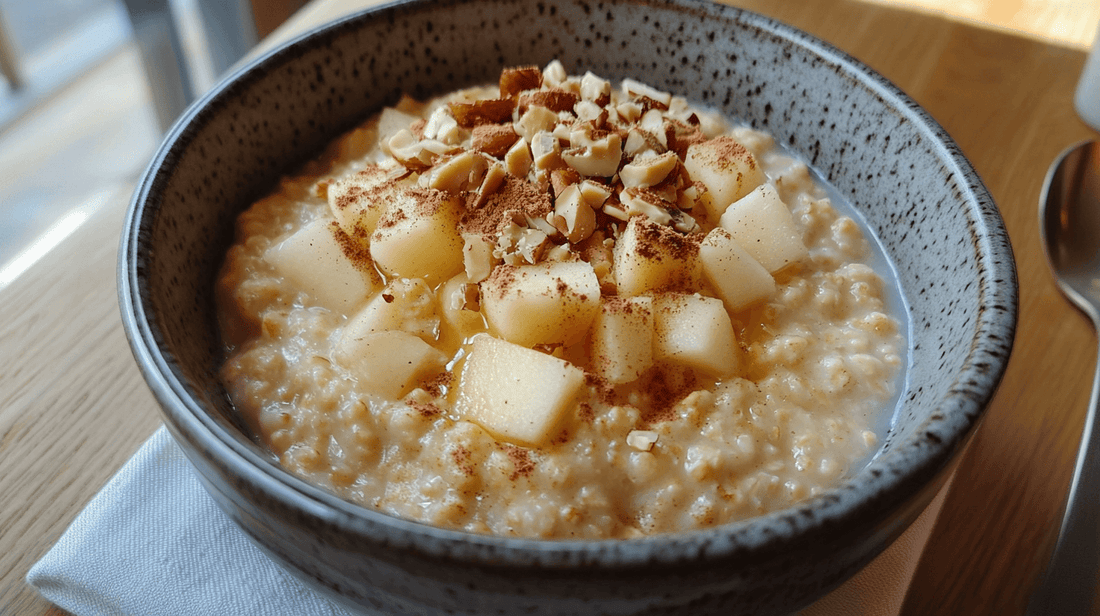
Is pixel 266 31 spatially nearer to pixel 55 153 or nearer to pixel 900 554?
pixel 55 153

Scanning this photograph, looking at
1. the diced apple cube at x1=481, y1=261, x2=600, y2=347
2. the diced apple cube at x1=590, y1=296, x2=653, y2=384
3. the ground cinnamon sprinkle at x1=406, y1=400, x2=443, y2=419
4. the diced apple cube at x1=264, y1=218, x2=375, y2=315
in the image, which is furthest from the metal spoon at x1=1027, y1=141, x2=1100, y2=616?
the diced apple cube at x1=264, y1=218, x2=375, y2=315

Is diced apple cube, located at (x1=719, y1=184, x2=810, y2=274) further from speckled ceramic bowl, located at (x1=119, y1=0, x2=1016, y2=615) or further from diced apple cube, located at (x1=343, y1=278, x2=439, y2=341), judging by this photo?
diced apple cube, located at (x1=343, y1=278, x2=439, y2=341)

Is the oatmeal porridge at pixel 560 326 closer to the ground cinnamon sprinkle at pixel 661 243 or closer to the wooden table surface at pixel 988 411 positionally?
the ground cinnamon sprinkle at pixel 661 243

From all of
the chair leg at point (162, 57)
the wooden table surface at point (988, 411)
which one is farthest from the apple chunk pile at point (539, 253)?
the chair leg at point (162, 57)

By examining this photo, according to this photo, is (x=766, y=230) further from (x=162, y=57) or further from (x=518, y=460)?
(x=162, y=57)

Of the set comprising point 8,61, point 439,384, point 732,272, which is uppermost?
point 732,272

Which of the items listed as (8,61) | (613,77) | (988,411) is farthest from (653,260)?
(8,61)
